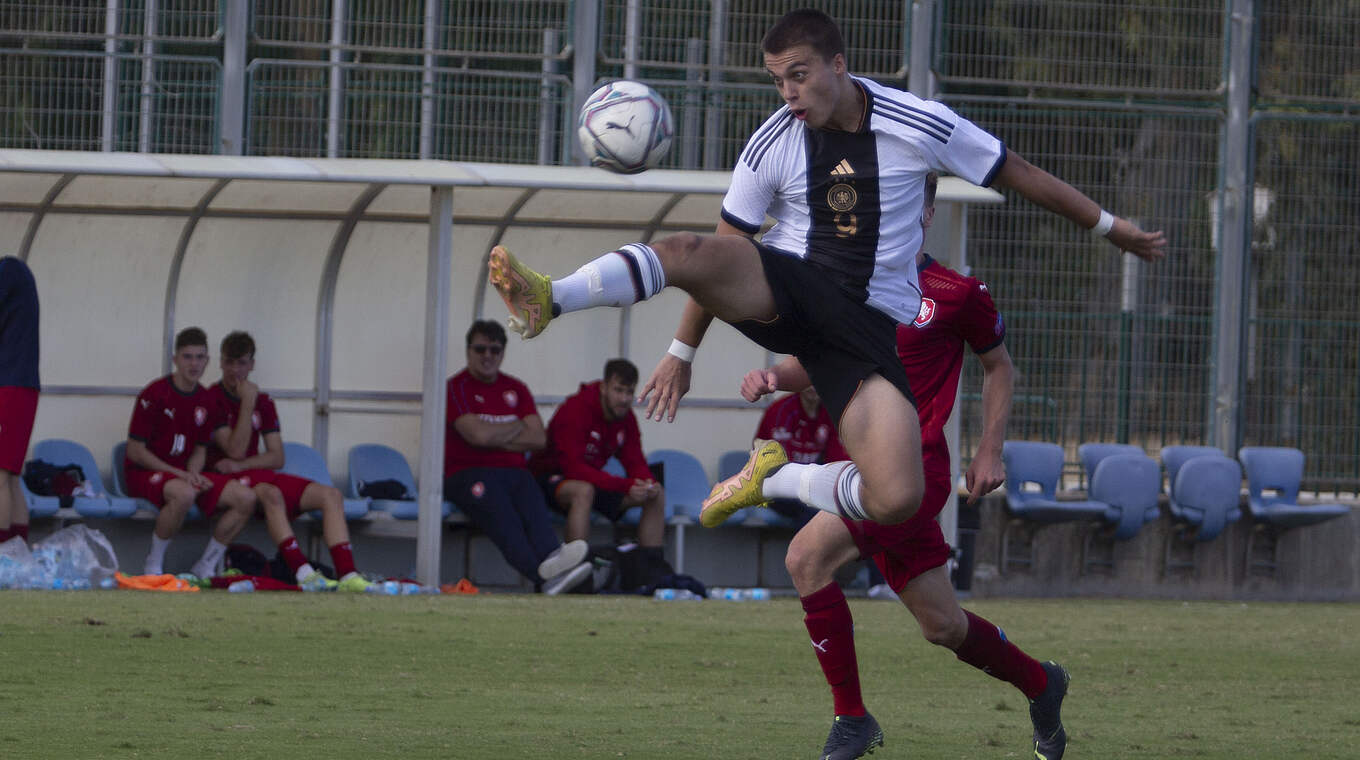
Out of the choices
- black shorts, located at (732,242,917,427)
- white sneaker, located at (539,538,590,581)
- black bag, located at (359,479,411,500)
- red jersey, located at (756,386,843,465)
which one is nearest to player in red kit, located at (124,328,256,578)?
black bag, located at (359,479,411,500)

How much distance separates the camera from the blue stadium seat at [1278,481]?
13.2m

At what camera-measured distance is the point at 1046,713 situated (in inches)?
213

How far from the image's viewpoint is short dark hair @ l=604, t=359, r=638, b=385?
11.3 meters

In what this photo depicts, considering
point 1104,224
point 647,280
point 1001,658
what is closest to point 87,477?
point 1001,658

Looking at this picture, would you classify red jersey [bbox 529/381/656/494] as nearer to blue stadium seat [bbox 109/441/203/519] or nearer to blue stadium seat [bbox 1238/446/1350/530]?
blue stadium seat [bbox 109/441/203/519]

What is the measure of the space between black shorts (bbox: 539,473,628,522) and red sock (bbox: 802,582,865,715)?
5.74 m

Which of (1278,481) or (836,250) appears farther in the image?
(1278,481)

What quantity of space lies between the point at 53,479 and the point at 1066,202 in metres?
7.07

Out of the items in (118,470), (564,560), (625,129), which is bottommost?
(564,560)

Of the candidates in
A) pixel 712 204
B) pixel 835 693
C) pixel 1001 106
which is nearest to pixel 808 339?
pixel 835 693

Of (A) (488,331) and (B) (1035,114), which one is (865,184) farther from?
(B) (1035,114)

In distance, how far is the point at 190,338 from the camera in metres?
10.7

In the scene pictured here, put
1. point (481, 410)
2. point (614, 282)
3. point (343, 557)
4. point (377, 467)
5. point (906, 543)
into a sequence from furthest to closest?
1. point (377, 467)
2. point (481, 410)
3. point (343, 557)
4. point (906, 543)
5. point (614, 282)

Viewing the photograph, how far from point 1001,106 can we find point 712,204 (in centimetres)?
287
